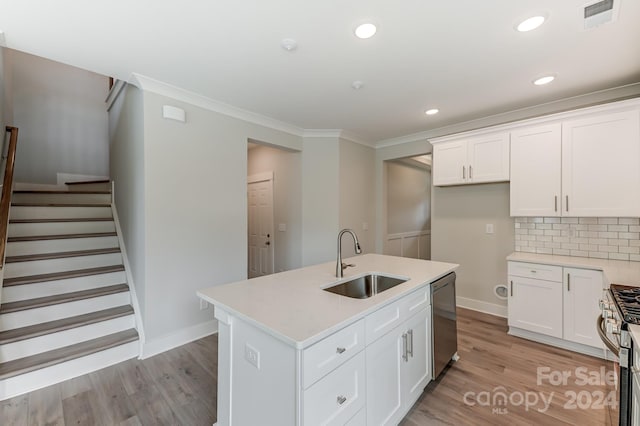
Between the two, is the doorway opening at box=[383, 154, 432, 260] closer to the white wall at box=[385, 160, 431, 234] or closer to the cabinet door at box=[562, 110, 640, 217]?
the white wall at box=[385, 160, 431, 234]

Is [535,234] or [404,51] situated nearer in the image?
[404,51]

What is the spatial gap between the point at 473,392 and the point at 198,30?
331cm

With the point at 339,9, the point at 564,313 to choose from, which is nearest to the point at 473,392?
the point at 564,313

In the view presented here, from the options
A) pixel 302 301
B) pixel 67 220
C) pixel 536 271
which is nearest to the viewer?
pixel 302 301

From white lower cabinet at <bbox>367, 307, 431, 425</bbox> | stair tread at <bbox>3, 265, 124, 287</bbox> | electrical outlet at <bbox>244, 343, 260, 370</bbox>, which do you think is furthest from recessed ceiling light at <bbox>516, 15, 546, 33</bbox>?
stair tread at <bbox>3, 265, 124, 287</bbox>

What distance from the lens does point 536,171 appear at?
298 cm

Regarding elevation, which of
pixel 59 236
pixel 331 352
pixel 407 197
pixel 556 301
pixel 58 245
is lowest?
pixel 556 301

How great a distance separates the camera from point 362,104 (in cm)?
315

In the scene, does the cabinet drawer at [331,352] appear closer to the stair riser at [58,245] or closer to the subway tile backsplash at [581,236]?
the subway tile backsplash at [581,236]

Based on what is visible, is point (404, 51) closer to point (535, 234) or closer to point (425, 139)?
point (425, 139)

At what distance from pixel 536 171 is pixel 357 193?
7.70 feet

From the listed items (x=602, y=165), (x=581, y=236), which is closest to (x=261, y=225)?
(x=581, y=236)

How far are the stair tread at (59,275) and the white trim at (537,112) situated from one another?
4.45 meters

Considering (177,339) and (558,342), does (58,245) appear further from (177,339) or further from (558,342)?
(558,342)
